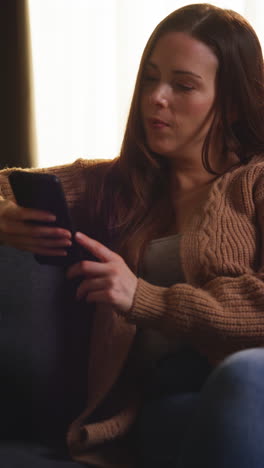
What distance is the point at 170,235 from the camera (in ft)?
4.14

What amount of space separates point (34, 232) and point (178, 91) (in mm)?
378

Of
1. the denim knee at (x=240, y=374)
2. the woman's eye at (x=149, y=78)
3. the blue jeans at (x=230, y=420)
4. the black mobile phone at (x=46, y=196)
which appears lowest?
the blue jeans at (x=230, y=420)

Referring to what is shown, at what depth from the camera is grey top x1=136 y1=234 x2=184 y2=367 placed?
1.16 m

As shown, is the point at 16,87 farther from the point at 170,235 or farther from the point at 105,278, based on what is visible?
the point at 105,278

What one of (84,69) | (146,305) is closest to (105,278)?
(146,305)

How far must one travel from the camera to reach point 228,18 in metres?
1.25

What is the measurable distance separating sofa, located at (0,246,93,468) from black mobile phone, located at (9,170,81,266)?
23 centimetres

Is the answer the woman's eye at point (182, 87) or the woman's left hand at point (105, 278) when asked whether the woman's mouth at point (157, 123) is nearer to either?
the woman's eye at point (182, 87)

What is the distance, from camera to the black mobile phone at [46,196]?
976 millimetres

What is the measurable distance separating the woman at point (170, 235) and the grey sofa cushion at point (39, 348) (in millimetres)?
89

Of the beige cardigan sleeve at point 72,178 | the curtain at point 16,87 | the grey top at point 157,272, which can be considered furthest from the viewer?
the curtain at point 16,87

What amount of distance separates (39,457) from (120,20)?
1242 millimetres

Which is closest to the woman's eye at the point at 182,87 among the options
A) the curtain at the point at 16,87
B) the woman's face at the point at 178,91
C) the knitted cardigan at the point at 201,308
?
the woman's face at the point at 178,91

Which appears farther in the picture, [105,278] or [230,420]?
[105,278]
